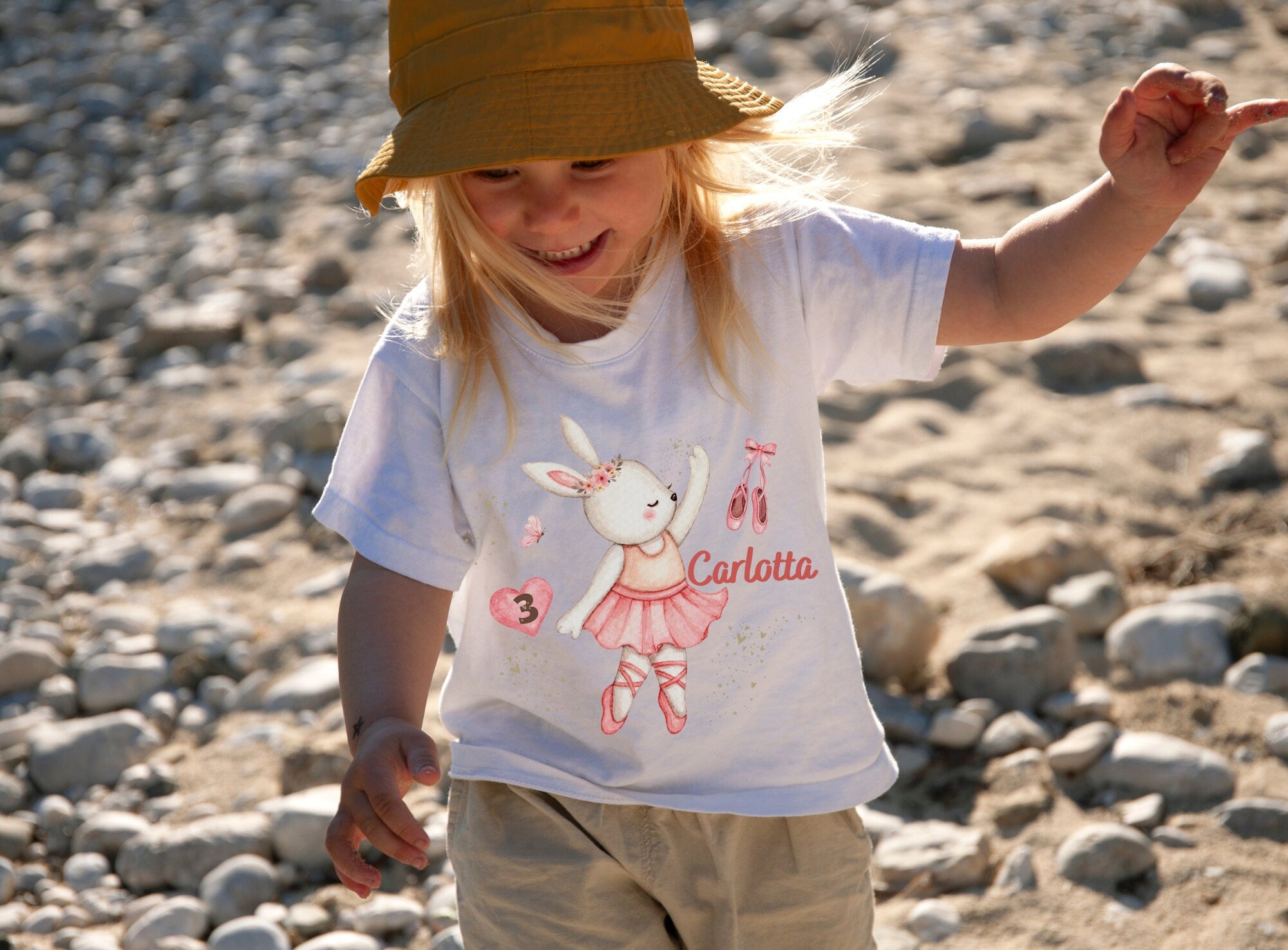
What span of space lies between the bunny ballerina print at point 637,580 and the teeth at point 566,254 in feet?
0.69

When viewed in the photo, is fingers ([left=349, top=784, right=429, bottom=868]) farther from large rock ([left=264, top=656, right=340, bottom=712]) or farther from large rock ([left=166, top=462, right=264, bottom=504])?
large rock ([left=166, top=462, right=264, bottom=504])

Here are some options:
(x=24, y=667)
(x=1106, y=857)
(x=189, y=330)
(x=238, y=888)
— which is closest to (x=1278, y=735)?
(x=1106, y=857)

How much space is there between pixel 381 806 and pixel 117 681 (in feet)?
6.28

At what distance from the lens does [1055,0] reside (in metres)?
6.83

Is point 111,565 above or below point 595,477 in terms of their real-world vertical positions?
below

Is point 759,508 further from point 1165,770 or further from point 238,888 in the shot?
point 238,888

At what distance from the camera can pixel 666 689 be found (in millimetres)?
1820

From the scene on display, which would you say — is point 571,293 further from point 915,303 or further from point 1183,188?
point 1183,188

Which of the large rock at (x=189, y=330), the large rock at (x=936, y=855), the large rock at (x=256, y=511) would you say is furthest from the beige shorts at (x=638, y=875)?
the large rock at (x=189, y=330)

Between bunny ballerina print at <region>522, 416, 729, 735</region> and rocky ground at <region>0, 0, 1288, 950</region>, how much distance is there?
81 cm

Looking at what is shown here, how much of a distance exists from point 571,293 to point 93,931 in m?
1.57

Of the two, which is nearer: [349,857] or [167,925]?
[349,857]

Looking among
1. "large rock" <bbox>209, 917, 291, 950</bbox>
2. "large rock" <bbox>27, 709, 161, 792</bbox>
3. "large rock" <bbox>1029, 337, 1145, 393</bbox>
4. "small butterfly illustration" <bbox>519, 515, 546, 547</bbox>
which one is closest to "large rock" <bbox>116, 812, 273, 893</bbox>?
"large rock" <bbox>209, 917, 291, 950</bbox>

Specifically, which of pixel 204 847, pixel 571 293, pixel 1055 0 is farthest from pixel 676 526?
pixel 1055 0
